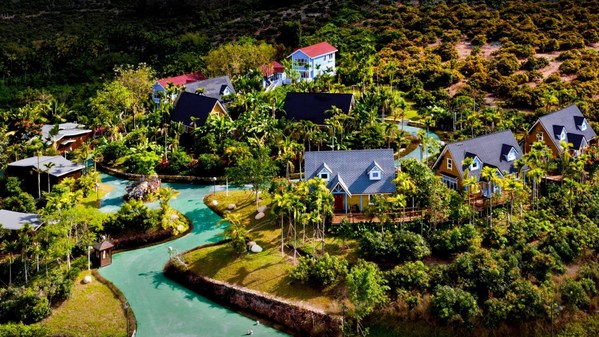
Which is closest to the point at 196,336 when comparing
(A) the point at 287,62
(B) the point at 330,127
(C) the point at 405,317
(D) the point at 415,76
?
(C) the point at 405,317

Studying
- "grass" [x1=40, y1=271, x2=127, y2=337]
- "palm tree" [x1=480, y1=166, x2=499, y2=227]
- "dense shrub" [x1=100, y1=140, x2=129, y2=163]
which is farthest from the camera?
"dense shrub" [x1=100, y1=140, x2=129, y2=163]

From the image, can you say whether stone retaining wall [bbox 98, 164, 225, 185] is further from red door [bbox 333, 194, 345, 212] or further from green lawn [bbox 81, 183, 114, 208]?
red door [bbox 333, 194, 345, 212]

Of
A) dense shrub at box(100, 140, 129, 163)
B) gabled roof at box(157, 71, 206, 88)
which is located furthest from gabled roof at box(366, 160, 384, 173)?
gabled roof at box(157, 71, 206, 88)

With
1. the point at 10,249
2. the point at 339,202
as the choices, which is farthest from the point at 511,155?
the point at 10,249

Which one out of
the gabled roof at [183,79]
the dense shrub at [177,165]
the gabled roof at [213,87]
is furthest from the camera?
the gabled roof at [183,79]

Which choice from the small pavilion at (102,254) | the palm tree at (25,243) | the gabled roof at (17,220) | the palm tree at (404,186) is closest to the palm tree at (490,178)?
the palm tree at (404,186)

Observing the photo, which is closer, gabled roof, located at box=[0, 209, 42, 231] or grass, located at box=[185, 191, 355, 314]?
grass, located at box=[185, 191, 355, 314]

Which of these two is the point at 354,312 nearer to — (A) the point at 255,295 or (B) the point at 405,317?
(B) the point at 405,317

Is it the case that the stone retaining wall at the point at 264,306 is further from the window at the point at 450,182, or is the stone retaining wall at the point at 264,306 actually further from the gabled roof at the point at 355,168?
the window at the point at 450,182
